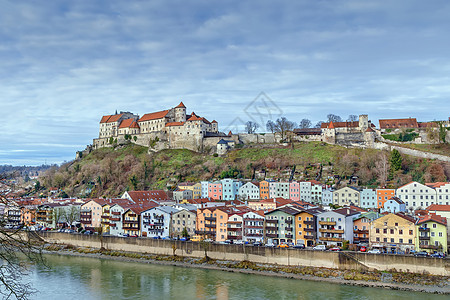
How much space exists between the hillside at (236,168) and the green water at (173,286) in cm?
2408

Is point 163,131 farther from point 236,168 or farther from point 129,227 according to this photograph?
point 129,227

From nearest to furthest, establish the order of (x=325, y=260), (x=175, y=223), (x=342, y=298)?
(x=342, y=298), (x=325, y=260), (x=175, y=223)

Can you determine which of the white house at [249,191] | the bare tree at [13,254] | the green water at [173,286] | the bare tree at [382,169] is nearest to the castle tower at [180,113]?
the white house at [249,191]

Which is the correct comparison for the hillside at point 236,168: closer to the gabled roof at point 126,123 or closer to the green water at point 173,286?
the gabled roof at point 126,123

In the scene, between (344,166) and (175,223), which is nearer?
(175,223)

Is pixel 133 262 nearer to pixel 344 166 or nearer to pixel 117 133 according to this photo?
pixel 344 166

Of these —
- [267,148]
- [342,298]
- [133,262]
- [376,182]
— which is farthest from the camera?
[267,148]

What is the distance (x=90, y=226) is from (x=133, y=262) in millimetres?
12247

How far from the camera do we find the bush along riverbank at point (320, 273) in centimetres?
2100

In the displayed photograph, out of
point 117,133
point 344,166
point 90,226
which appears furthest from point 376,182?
point 117,133

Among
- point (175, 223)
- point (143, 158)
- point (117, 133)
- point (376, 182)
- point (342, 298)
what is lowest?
point (342, 298)

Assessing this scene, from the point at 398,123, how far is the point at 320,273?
132 ft

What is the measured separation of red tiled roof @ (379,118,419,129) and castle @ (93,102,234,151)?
76.2 ft

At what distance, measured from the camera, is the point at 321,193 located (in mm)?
41812
